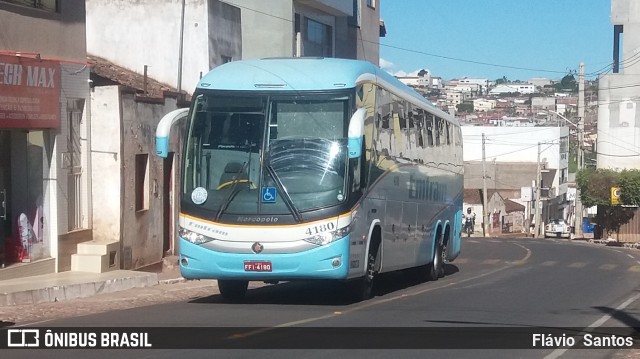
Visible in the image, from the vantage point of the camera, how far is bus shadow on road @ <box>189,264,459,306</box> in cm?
1552

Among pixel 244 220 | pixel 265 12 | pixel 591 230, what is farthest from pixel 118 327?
pixel 591 230

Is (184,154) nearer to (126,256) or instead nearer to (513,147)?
(126,256)

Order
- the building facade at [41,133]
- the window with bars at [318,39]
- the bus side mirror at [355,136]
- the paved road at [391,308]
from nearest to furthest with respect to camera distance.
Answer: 1. the paved road at [391,308]
2. the bus side mirror at [355,136]
3. the building facade at [41,133]
4. the window with bars at [318,39]

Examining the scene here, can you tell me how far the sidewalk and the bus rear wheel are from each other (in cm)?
264

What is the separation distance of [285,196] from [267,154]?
2.21 ft

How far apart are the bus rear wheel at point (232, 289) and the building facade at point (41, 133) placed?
4239 mm

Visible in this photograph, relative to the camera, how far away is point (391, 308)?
14.2 m

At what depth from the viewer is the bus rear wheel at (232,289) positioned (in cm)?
1563

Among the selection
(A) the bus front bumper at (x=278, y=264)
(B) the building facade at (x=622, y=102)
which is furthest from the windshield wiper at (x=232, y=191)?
(B) the building facade at (x=622, y=102)

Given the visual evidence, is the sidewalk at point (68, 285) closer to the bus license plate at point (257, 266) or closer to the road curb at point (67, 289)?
the road curb at point (67, 289)

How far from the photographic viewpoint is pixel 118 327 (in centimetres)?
1171

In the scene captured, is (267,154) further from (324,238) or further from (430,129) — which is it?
(430,129)

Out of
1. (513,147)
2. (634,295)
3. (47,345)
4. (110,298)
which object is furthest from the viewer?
(513,147)

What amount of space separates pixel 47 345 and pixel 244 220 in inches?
156
